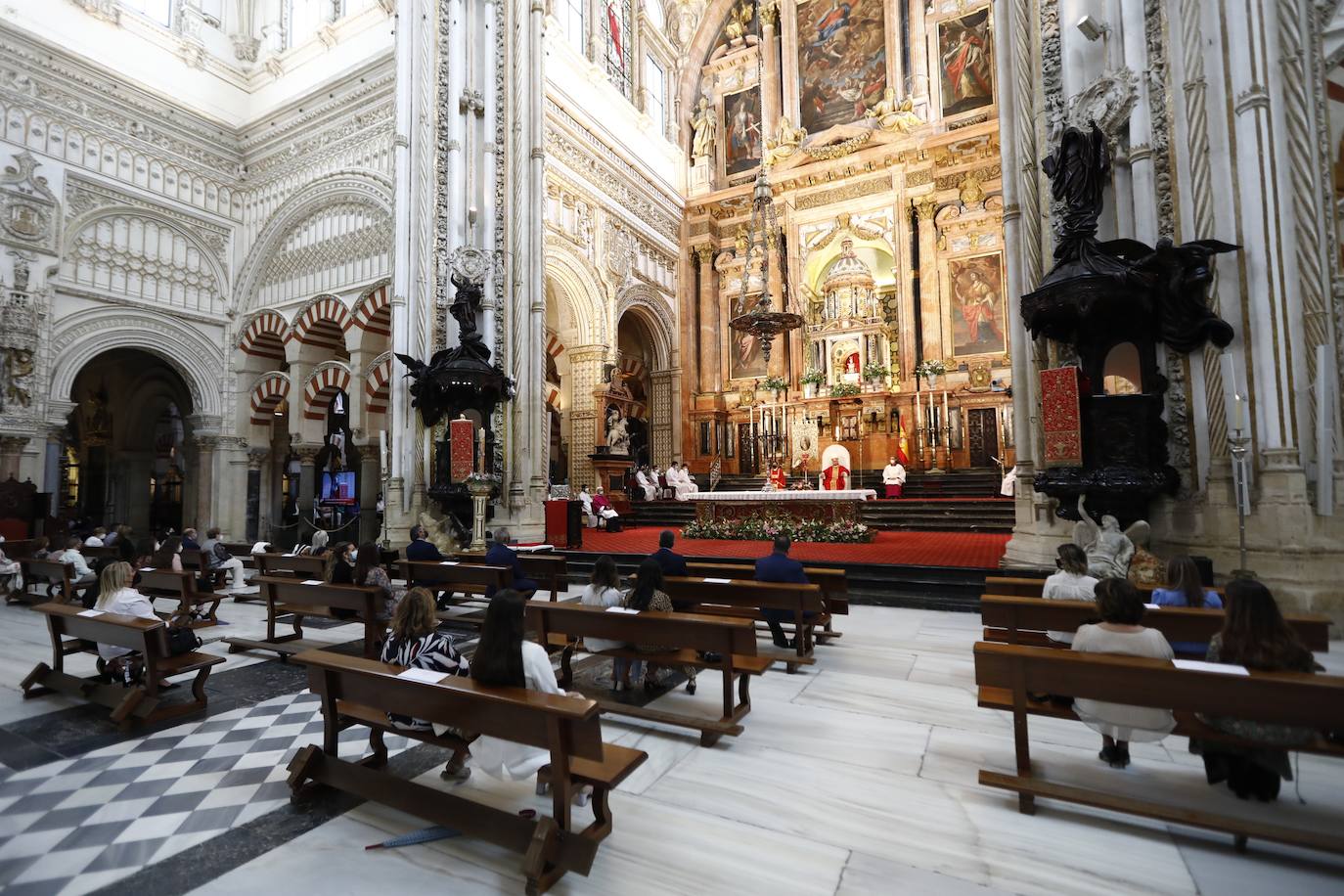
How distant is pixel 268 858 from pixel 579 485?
1413 centimetres

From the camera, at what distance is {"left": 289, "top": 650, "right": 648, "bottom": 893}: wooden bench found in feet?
7.12

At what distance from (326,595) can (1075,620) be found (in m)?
5.22

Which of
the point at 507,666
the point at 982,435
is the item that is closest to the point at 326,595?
the point at 507,666

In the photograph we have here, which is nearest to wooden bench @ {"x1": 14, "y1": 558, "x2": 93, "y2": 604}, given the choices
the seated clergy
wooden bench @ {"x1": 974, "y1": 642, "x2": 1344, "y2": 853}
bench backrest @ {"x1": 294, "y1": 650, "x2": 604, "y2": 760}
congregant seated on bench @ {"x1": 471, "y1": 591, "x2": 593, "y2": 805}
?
bench backrest @ {"x1": 294, "y1": 650, "x2": 604, "y2": 760}

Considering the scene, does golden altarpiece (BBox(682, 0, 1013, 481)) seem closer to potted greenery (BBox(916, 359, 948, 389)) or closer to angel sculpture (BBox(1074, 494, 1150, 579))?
potted greenery (BBox(916, 359, 948, 389))

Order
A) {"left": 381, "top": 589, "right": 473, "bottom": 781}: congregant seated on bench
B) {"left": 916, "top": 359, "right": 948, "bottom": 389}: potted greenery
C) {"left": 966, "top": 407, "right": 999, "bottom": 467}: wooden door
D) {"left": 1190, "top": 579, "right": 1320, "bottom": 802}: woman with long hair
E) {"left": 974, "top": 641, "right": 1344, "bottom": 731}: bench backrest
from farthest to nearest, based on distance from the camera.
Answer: {"left": 916, "top": 359, "right": 948, "bottom": 389}: potted greenery
{"left": 966, "top": 407, "right": 999, "bottom": 467}: wooden door
{"left": 381, "top": 589, "right": 473, "bottom": 781}: congregant seated on bench
{"left": 1190, "top": 579, "right": 1320, "bottom": 802}: woman with long hair
{"left": 974, "top": 641, "right": 1344, "bottom": 731}: bench backrest

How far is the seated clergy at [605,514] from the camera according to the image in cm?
1383

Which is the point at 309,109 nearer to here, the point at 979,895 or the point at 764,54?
the point at 764,54

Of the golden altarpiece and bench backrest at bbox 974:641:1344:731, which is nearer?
bench backrest at bbox 974:641:1344:731

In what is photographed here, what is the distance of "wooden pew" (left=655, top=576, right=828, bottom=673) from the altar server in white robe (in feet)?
36.6

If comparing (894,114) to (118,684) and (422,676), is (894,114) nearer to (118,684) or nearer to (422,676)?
(422,676)

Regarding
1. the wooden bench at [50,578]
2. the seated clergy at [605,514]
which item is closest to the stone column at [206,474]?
the wooden bench at [50,578]

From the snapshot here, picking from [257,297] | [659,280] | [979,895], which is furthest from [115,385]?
[979,895]

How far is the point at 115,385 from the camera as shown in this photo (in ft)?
57.3
